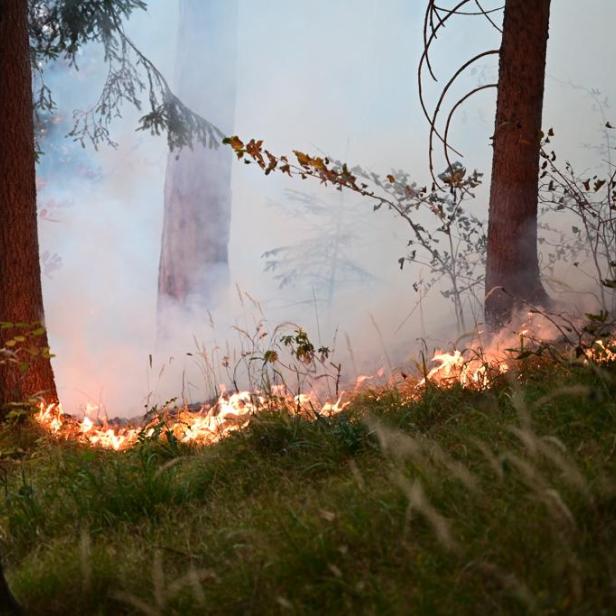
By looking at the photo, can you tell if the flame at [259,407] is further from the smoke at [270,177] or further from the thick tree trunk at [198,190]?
the thick tree trunk at [198,190]

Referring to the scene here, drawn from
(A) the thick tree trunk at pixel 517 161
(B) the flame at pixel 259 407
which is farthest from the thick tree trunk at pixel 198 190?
(A) the thick tree trunk at pixel 517 161

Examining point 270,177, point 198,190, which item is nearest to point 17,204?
point 198,190

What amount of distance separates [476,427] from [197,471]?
1.26m

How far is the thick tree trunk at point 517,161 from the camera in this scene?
5387 mm

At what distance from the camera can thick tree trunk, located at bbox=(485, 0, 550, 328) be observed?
17.7 ft

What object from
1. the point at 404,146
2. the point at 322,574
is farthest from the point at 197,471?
the point at 404,146

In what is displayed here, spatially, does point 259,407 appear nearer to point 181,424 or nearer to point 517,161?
point 181,424

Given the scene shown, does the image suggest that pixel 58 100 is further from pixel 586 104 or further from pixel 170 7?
pixel 586 104

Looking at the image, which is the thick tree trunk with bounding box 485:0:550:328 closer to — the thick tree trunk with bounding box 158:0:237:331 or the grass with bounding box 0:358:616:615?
the grass with bounding box 0:358:616:615

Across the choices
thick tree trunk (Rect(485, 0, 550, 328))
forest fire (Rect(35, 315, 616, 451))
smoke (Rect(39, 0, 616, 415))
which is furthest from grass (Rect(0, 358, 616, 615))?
smoke (Rect(39, 0, 616, 415))

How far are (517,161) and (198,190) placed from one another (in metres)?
6.55

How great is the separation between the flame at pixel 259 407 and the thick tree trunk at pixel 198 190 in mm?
5025

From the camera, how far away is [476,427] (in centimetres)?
343

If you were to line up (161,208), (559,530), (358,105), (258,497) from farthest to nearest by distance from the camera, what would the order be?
(161,208) < (358,105) < (258,497) < (559,530)
